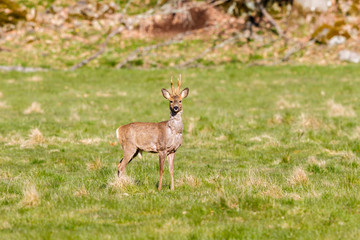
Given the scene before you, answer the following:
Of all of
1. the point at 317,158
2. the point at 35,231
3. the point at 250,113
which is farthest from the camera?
the point at 250,113

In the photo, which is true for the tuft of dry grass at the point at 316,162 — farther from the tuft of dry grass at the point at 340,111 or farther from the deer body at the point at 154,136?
the tuft of dry grass at the point at 340,111

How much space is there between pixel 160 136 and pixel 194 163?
444 cm

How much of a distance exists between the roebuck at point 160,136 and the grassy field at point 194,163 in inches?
24.2

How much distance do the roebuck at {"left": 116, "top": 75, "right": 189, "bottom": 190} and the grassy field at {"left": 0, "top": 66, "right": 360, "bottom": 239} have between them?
2.02 ft

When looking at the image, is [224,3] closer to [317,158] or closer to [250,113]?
[250,113]

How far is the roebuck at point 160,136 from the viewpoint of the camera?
10305 mm

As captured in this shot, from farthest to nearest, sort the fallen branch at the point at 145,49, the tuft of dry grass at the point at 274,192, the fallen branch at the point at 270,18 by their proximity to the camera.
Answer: the fallen branch at the point at 270,18, the fallen branch at the point at 145,49, the tuft of dry grass at the point at 274,192

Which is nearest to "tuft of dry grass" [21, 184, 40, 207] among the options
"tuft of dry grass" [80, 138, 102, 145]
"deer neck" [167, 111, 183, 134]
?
"deer neck" [167, 111, 183, 134]

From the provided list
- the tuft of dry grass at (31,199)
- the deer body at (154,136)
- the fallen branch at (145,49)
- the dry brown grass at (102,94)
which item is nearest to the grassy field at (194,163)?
the tuft of dry grass at (31,199)

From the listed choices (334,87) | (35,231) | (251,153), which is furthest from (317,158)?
(334,87)

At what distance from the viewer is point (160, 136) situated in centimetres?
1048

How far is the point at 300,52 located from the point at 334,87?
1044cm

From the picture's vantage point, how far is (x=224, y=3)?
166ft

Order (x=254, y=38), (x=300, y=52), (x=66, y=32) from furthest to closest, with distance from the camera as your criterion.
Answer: (x=66, y=32) → (x=254, y=38) → (x=300, y=52)
